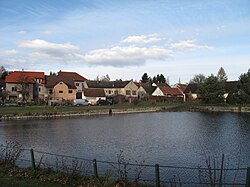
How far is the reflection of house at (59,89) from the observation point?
66688mm

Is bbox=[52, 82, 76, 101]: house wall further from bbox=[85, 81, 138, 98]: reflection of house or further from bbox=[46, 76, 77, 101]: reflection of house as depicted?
bbox=[85, 81, 138, 98]: reflection of house

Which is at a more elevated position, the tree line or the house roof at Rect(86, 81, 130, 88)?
the house roof at Rect(86, 81, 130, 88)

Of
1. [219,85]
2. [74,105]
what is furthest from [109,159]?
[219,85]

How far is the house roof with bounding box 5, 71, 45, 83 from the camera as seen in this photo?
63406 mm

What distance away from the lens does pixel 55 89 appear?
218 feet

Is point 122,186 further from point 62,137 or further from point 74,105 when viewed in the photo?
point 74,105

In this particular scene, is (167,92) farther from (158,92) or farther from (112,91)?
(112,91)

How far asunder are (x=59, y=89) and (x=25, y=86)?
25.9 ft

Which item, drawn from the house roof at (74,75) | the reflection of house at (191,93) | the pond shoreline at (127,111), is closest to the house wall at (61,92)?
the house roof at (74,75)

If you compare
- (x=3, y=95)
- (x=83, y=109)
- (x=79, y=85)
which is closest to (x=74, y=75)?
(x=79, y=85)

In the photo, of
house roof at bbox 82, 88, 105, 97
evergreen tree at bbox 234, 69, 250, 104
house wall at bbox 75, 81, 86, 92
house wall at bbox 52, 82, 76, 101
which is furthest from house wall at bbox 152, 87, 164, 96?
house wall at bbox 52, 82, 76, 101

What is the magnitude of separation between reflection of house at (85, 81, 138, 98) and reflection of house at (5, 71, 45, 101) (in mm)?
15244

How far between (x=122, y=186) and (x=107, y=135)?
17.0 meters

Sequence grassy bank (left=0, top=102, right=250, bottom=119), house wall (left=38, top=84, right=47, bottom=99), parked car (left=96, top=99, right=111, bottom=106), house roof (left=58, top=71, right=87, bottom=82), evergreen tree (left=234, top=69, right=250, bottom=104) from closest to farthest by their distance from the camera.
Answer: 1. grassy bank (left=0, top=102, right=250, bottom=119)
2. evergreen tree (left=234, top=69, right=250, bottom=104)
3. parked car (left=96, top=99, right=111, bottom=106)
4. house wall (left=38, top=84, right=47, bottom=99)
5. house roof (left=58, top=71, right=87, bottom=82)
